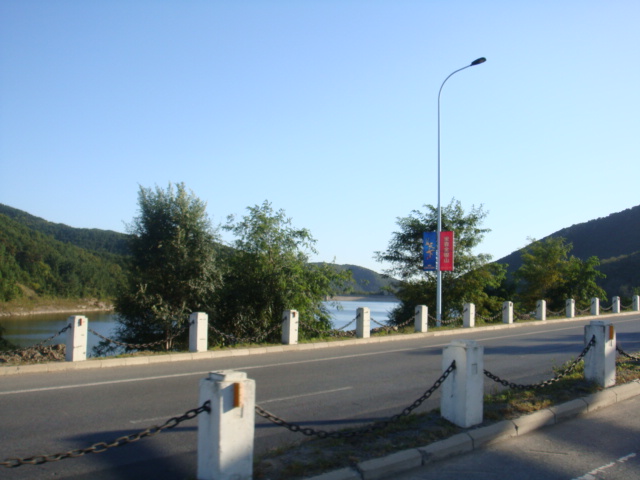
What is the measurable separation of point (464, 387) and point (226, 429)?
10.3 ft

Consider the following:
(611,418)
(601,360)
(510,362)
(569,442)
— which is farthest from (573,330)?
(569,442)

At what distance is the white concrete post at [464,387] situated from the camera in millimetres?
6324

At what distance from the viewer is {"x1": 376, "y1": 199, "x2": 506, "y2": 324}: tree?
32.8m

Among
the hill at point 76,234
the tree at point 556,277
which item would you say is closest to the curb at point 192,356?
the tree at point 556,277

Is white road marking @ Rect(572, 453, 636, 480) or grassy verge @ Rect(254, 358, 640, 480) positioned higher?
grassy verge @ Rect(254, 358, 640, 480)

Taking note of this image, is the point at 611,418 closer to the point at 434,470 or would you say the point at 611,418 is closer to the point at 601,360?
the point at 601,360

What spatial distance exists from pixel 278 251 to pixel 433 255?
7.05 metres

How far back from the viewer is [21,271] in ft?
143

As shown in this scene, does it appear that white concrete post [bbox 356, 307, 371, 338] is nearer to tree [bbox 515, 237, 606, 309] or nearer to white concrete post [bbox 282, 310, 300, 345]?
white concrete post [bbox 282, 310, 300, 345]

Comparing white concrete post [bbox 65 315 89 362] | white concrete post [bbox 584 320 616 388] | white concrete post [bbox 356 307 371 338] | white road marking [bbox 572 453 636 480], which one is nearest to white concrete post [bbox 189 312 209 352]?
white concrete post [bbox 65 315 89 362]

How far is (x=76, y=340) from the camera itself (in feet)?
38.0

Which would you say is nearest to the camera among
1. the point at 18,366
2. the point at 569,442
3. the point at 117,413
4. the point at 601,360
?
the point at 569,442

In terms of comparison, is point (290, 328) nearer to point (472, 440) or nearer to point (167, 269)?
point (167, 269)

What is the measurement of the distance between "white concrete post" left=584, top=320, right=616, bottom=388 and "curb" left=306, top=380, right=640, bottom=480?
293 millimetres
